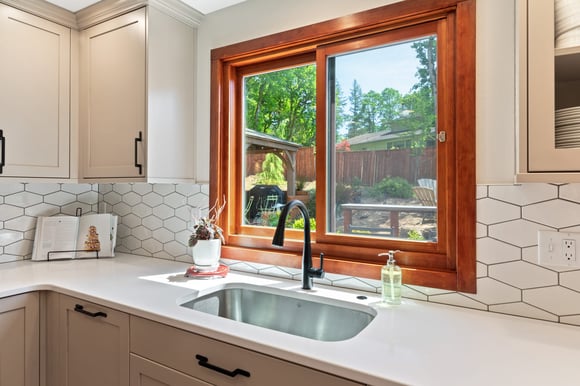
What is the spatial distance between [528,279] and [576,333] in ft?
0.62

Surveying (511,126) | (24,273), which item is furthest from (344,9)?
(24,273)

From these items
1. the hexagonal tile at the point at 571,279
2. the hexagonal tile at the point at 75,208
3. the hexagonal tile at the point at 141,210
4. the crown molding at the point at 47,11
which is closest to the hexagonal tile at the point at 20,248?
the hexagonal tile at the point at 75,208

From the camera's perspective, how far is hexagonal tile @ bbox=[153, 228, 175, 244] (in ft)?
6.57

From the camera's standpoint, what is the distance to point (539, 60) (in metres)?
0.91

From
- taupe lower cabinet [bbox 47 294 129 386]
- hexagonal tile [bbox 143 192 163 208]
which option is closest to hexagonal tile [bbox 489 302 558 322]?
taupe lower cabinet [bbox 47 294 129 386]

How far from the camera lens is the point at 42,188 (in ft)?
6.79

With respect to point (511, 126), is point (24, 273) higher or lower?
lower

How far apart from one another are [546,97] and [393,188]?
2.10 ft

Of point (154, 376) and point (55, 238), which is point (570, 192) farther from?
point (55, 238)

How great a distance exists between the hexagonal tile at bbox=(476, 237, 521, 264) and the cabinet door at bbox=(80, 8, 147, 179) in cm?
150

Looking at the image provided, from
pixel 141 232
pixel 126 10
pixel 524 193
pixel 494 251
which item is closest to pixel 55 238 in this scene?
pixel 141 232

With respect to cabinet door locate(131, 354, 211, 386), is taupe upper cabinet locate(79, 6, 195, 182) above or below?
above

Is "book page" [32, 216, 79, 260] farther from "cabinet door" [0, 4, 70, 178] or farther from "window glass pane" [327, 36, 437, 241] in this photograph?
"window glass pane" [327, 36, 437, 241]

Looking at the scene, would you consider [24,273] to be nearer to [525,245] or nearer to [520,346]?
Answer: [520,346]
